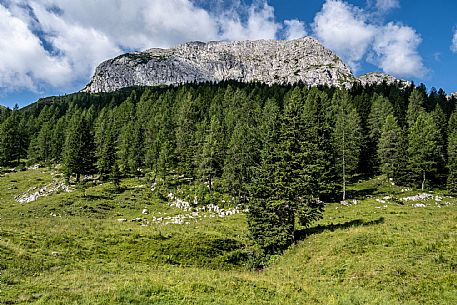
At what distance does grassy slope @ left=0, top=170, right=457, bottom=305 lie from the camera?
14438mm

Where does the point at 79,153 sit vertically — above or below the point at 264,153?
above

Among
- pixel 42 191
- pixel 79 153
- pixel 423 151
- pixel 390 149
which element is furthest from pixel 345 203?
pixel 42 191

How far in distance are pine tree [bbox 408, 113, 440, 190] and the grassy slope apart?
4290 centimetres

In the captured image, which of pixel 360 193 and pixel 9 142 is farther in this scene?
pixel 9 142

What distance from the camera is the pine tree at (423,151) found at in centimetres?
6247

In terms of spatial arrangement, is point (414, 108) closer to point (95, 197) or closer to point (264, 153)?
point (264, 153)

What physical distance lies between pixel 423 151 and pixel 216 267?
56.5 metres

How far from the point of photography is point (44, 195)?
63.4 metres

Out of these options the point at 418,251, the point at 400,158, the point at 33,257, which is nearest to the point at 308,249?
the point at 418,251

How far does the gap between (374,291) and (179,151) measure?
222 feet

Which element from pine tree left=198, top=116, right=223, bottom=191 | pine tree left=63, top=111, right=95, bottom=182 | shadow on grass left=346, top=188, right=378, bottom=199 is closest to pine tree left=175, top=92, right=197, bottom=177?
pine tree left=198, top=116, right=223, bottom=191

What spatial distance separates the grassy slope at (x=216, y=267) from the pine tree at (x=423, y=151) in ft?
141

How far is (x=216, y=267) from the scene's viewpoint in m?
27.7

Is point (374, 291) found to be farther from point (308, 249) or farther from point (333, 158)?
point (333, 158)
